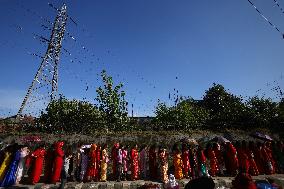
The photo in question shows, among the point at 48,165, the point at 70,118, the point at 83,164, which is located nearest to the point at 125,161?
the point at 83,164

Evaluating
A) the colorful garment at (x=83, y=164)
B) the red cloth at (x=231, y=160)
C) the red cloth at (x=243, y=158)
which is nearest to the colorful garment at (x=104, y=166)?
the colorful garment at (x=83, y=164)

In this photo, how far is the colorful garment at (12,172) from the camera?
43.8 feet

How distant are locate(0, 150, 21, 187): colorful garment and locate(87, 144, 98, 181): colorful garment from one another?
3097 mm

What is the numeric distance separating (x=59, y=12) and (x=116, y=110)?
11.8 metres

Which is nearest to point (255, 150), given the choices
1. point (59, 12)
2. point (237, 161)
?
point (237, 161)

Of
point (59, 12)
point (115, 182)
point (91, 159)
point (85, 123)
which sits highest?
point (59, 12)

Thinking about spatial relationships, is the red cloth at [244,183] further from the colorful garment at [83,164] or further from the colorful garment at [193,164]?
the colorful garment at [83,164]

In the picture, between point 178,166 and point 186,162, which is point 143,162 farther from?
point 186,162

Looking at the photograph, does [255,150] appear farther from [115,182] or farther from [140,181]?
[115,182]

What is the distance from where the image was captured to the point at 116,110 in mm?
25359

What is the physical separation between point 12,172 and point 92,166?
11.1ft

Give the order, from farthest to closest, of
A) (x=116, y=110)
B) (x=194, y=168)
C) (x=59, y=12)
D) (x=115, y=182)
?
(x=59, y=12) < (x=116, y=110) < (x=194, y=168) < (x=115, y=182)

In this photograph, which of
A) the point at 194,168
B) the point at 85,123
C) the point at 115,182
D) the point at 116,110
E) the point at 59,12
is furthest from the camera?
the point at 59,12

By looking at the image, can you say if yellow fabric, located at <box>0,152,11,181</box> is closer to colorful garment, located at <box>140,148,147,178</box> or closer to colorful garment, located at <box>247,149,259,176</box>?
colorful garment, located at <box>140,148,147,178</box>
